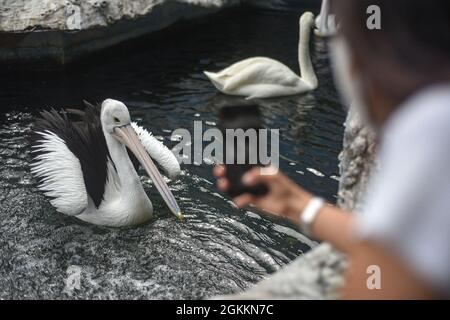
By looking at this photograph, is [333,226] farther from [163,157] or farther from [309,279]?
[163,157]

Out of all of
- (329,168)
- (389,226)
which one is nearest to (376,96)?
(389,226)

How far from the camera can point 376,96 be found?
0.80 metres

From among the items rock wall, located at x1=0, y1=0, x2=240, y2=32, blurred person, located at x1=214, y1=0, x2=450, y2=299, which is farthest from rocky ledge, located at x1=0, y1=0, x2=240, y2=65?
blurred person, located at x1=214, y1=0, x2=450, y2=299

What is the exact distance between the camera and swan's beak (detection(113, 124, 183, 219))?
11.9ft

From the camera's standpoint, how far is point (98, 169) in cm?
377

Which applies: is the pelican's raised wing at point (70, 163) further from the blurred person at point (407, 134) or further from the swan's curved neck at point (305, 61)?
the blurred person at point (407, 134)

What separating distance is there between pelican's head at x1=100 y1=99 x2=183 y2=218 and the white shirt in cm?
291

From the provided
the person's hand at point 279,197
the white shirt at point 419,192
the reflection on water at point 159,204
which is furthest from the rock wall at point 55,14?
the white shirt at point 419,192

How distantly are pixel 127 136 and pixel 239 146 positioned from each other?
8.18 ft

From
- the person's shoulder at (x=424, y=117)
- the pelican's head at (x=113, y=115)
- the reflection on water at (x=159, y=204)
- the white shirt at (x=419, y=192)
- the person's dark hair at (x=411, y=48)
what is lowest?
the reflection on water at (x=159, y=204)

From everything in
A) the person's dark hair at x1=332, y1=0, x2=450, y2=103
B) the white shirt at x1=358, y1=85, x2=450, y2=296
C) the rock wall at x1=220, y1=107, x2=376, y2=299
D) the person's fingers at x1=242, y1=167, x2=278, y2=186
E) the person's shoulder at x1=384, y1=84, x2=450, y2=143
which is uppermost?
the person's dark hair at x1=332, y1=0, x2=450, y2=103

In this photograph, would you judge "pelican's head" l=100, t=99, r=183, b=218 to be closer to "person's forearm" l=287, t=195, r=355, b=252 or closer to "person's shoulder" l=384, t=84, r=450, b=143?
"person's forearm" l=287, t=195, r=355, b=252

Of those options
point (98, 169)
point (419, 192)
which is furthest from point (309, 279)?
point (98, 169)

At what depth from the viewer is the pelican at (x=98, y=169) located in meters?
3.62
